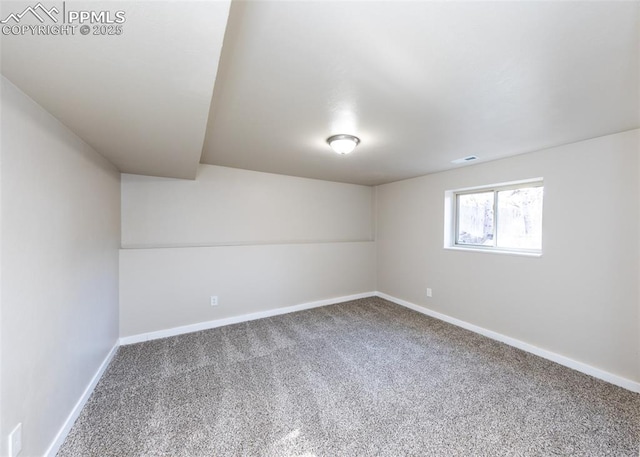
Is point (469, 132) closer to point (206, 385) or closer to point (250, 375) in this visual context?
point (250, 375)

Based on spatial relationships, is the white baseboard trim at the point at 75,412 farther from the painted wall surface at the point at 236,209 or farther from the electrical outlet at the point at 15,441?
the painted wall surface at the point at 236,209

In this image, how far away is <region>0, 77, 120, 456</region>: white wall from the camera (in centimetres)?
120

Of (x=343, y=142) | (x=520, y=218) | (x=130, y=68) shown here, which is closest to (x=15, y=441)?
(x=130, y=68)

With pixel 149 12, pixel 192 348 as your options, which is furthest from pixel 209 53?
pixel 192 348

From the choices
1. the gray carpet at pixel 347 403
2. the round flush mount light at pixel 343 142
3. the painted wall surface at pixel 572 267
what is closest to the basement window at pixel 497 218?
the painted wall surface at pixel 572 267

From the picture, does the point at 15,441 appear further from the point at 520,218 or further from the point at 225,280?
the point at 520,218

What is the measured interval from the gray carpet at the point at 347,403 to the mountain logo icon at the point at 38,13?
83.7 inches

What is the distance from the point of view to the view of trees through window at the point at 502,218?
9.50ft

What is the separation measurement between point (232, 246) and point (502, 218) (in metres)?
3.50

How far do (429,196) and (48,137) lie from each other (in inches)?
157

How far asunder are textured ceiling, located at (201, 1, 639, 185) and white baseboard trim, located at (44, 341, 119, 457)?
2.27 metres

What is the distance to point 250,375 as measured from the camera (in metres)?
2.33

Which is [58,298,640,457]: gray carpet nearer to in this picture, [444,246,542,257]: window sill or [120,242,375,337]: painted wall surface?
[120,242,375,337]: painted wall surface

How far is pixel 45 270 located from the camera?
1.48 meters
